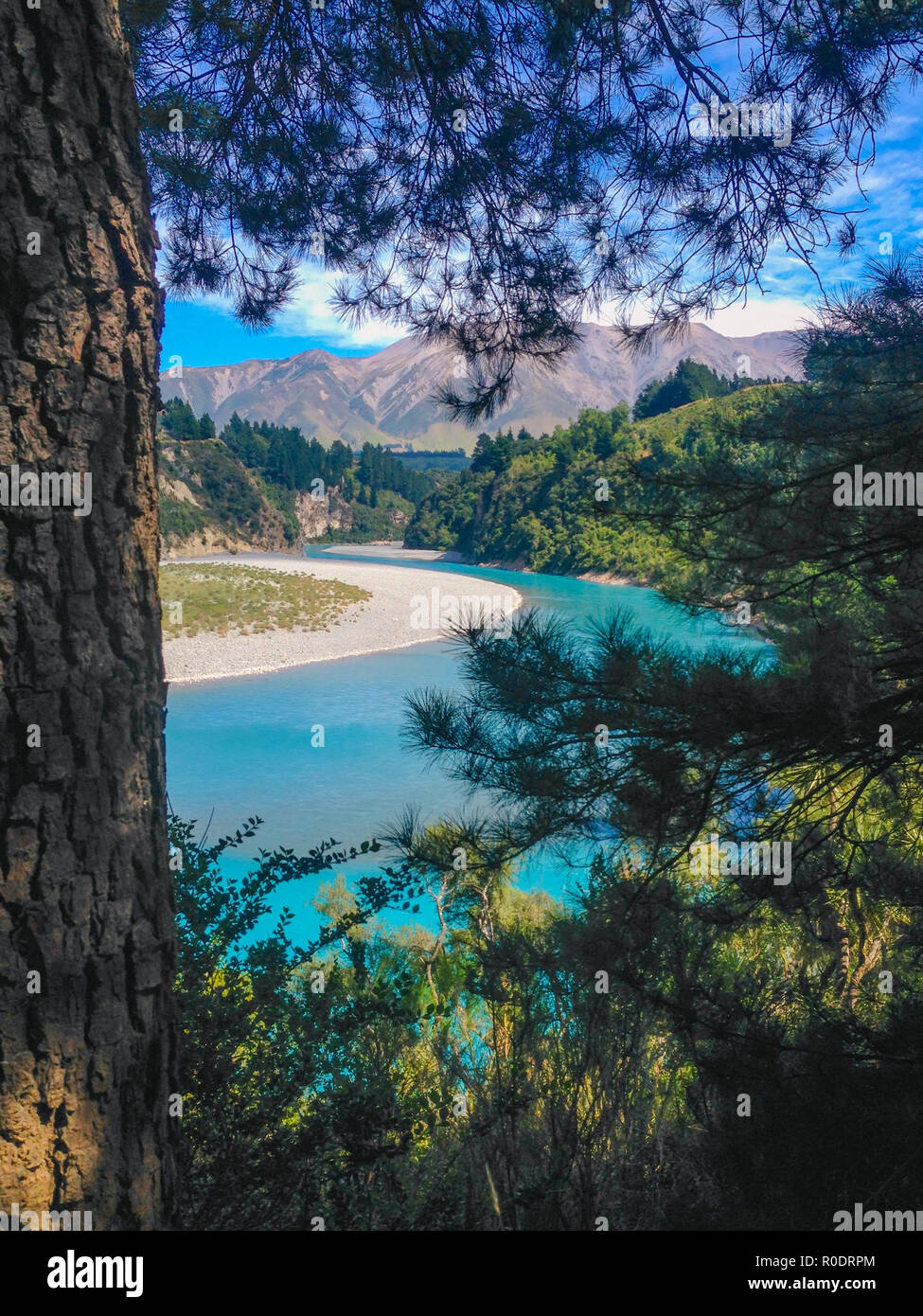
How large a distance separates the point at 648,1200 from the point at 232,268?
3420 mm

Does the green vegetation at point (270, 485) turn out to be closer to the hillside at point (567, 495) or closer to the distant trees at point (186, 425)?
the distant trees at point (186, 425)

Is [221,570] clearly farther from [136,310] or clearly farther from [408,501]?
[408,501]

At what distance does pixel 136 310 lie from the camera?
1.42m

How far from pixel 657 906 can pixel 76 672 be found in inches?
61.2

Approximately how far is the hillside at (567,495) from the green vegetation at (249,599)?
208 inches

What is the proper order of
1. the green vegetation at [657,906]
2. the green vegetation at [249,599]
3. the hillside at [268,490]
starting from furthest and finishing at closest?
1. the hillside at [268,490]
2. the green vegetation at [249,599]
3. the green vegetation at [657,906]

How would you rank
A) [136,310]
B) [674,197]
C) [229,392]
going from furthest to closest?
[229,392] → [674,197] → [136,310]

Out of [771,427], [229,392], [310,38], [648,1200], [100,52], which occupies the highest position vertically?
[229,392]

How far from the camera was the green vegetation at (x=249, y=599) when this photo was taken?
19719mm

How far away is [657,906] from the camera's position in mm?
2275

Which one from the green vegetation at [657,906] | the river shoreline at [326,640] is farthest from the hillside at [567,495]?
the river shoreline at [326,640]

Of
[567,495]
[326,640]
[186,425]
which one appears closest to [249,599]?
[326,640]

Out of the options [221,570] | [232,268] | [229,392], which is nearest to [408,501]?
[221,570]

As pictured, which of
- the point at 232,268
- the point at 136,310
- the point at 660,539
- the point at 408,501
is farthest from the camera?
the point at 408,501
